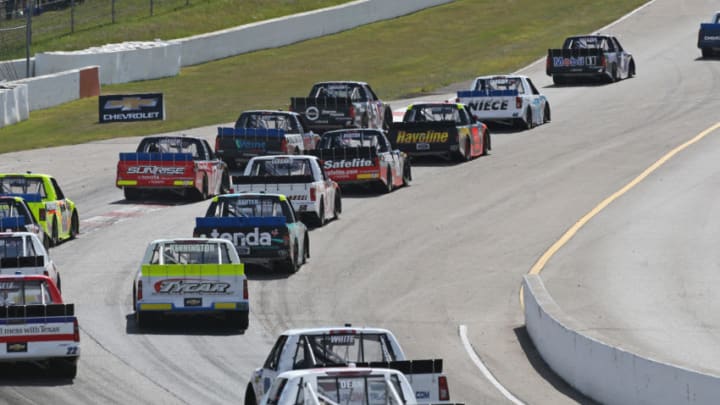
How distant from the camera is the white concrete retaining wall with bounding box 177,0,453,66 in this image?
67.6 metres

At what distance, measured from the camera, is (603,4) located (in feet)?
256

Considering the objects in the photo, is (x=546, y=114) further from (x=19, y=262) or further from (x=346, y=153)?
(x=19, y=262)

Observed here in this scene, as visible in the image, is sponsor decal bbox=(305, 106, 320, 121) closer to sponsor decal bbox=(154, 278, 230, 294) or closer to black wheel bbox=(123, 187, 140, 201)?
black wheel bbox=(123, 187, 140, 201)

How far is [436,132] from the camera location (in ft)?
133

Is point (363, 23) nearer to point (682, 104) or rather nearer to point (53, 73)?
point (53, 73)

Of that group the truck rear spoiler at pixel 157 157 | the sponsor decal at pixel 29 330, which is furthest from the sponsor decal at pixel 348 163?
the sponsor decal at pixel 29 330

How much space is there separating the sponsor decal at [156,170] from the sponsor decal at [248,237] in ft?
28.7

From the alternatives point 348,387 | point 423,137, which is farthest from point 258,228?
point 423,137

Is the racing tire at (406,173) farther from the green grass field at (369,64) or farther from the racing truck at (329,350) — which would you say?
the racing truck at (329,350)

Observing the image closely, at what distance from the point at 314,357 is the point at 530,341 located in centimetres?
803

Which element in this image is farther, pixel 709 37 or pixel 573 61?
pixel 709 37

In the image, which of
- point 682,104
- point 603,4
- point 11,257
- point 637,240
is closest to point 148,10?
point 603,4

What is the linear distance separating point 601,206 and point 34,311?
62.0ft

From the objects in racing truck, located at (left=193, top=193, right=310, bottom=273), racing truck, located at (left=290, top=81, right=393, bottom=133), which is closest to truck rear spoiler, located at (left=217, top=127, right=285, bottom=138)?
racing truck, located at (left=290, top=81, right=393, bottom=133)
